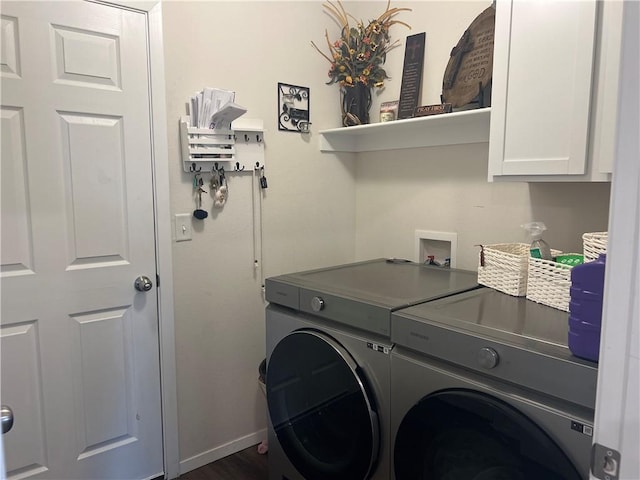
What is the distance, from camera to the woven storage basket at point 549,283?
4.60ft

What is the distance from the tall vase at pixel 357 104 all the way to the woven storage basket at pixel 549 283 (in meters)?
1.22

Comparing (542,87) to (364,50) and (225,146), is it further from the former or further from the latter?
(225,146)

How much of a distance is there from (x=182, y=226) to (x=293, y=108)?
80 centimetres

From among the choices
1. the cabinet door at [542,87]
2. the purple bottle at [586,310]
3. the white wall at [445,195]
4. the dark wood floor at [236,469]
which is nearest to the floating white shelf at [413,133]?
the white wall at [445,195]

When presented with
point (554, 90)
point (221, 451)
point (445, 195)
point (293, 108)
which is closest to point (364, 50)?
point (293, 108)

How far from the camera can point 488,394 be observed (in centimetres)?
120

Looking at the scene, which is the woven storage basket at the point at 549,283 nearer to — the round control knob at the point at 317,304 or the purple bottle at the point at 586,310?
the purple bottle at the point at 586,310

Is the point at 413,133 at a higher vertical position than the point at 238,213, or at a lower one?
higher

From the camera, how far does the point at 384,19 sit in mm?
2361

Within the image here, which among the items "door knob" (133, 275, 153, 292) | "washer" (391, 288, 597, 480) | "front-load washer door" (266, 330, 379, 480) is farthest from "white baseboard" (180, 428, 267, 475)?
"washer" (391, 288, 597, 480)

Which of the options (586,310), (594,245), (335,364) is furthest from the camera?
(335,364)

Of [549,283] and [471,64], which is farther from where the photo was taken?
[471,64]

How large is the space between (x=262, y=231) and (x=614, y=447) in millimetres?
1872

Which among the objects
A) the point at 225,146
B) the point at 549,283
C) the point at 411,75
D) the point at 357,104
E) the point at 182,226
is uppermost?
the point at 411,75
